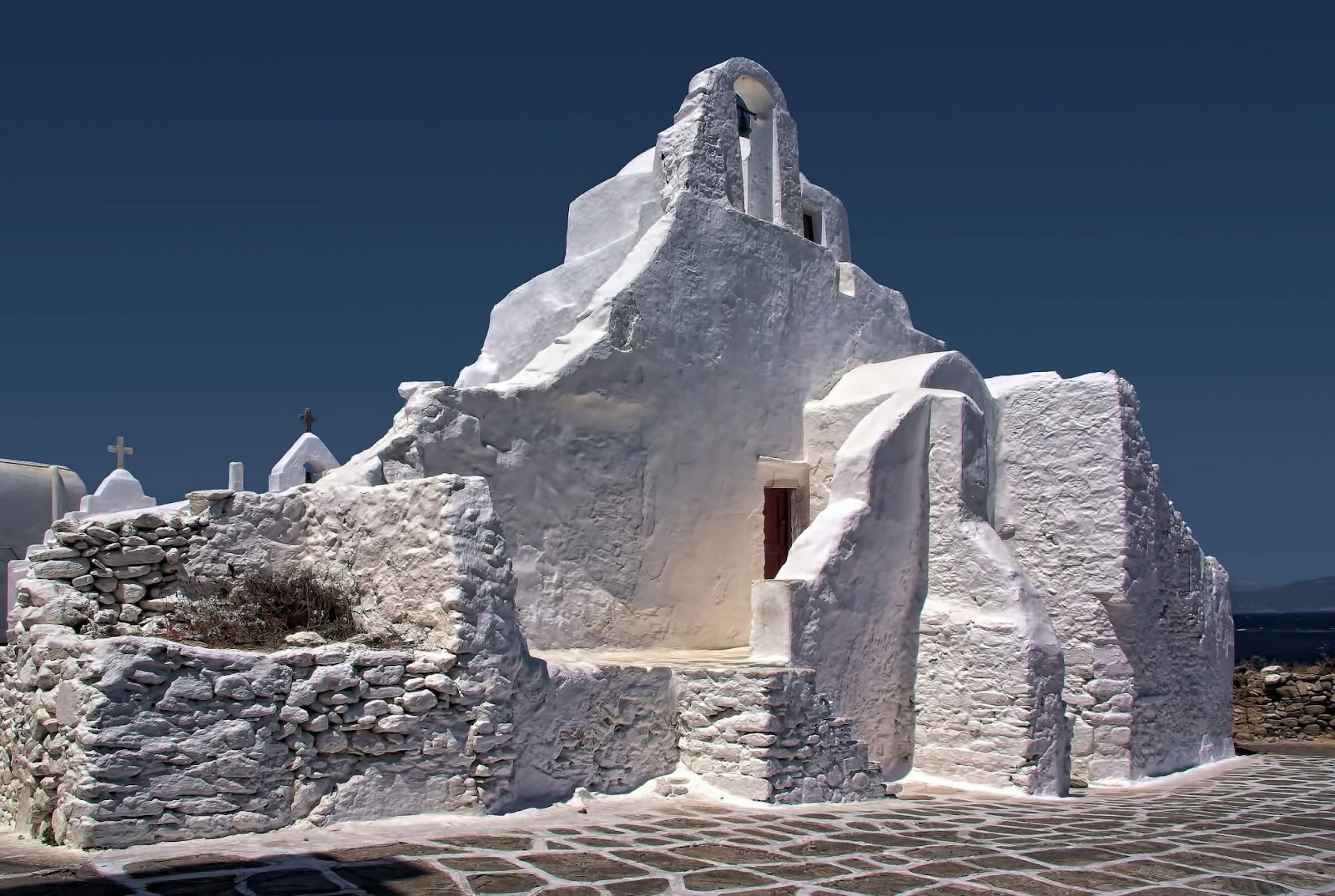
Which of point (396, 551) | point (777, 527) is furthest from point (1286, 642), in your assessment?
point (396, 551)

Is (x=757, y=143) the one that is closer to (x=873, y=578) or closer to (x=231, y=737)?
(x=873, y=578)

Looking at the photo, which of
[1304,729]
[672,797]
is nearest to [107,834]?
[672,797]

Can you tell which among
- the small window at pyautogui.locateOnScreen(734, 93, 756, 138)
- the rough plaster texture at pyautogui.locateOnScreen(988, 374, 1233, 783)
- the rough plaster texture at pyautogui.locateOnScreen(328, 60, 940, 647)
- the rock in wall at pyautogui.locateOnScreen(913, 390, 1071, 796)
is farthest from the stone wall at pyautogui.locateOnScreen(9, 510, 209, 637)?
the rough plaster texture at pyautogui.locateOnScreen(988, 374, 1233, 783)

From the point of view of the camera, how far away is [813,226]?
12.4 meters

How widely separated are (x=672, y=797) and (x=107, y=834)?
332cm

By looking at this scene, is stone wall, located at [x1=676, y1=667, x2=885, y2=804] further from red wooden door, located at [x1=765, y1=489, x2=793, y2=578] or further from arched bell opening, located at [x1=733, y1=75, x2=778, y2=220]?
arched bell opening, located at [x1=733, y1=75, x2=778, y2=220]

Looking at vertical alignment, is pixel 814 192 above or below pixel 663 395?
above

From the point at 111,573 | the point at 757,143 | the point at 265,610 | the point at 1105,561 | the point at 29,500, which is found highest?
the point at 757,143

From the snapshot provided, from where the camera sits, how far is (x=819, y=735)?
25.6 feet

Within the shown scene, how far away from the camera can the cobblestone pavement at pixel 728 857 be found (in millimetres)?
4863

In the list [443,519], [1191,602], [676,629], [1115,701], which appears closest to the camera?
[443,519]

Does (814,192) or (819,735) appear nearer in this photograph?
(819,735)

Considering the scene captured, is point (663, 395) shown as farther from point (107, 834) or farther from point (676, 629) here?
point (107, 834)

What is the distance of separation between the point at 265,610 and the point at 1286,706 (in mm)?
14953
